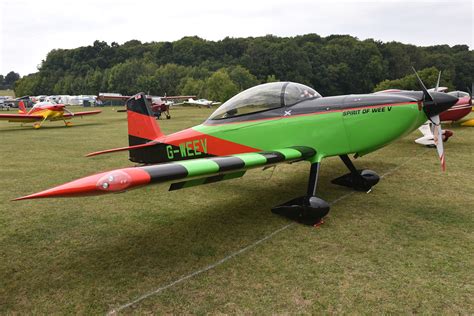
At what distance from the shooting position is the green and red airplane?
4.50 metres

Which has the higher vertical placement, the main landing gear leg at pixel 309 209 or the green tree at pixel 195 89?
the green tree at pixel 195 89

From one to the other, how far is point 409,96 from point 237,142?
8.68 ft

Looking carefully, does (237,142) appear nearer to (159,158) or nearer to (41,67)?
(159,158)

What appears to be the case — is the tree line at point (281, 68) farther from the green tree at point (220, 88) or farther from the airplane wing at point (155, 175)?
the airplane wing at point (155, 175)

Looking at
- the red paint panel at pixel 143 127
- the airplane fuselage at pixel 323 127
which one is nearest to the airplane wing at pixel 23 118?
the red paint panel at pixel 143 127

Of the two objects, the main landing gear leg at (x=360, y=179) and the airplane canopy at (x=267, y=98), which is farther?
the main landing gear leg at (x=360, y=179)

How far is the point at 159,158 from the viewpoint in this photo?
586 cm

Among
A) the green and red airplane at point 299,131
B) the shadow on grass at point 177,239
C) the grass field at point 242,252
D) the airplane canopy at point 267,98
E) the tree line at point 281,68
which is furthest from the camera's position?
the tree line at point 281,68

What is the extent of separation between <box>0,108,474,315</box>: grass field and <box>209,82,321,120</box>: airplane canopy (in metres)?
1.56

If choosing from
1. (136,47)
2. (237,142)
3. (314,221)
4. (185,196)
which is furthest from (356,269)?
(136,47)

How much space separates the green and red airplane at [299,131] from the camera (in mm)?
4500

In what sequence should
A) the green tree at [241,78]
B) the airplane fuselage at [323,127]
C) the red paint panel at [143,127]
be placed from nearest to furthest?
the airplane fuselage at [323,127]
the red paint panel at [143,127]
the green tree at [241,78]

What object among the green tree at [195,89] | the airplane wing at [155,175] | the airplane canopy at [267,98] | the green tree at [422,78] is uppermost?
the green tree at [195,89]

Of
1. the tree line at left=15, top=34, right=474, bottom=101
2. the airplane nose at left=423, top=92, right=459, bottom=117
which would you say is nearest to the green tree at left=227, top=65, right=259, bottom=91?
the tree line at left=15, top=34, right=474, bottom=101
